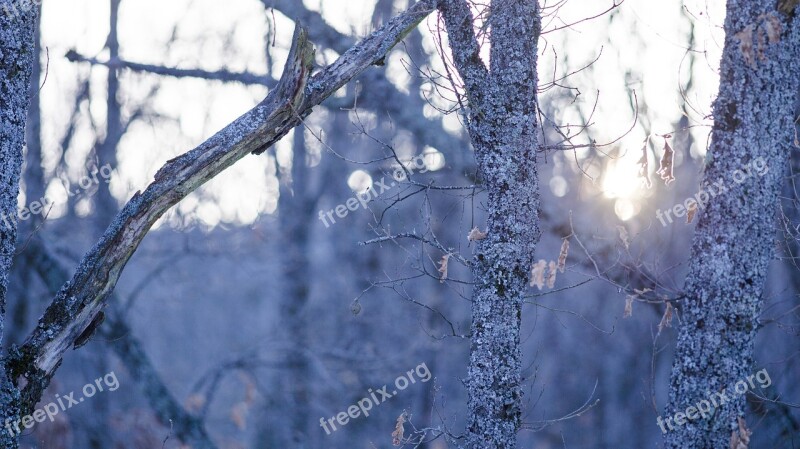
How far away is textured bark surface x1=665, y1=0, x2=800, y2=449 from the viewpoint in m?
4.70

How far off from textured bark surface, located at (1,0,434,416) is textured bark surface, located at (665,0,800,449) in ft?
8.61

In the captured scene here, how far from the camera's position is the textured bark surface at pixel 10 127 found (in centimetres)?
386

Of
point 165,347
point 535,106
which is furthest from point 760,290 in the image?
point 165,347

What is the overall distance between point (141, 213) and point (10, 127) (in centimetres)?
78

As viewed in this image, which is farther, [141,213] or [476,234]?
[476,234]

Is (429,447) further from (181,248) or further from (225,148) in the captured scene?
(225,148)

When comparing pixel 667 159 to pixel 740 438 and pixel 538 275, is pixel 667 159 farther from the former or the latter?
pixel 740 438

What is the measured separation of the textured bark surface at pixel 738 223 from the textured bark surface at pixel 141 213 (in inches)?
103

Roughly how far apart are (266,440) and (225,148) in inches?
448

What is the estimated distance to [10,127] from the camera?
153 inches

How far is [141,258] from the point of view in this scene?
13234 mm
